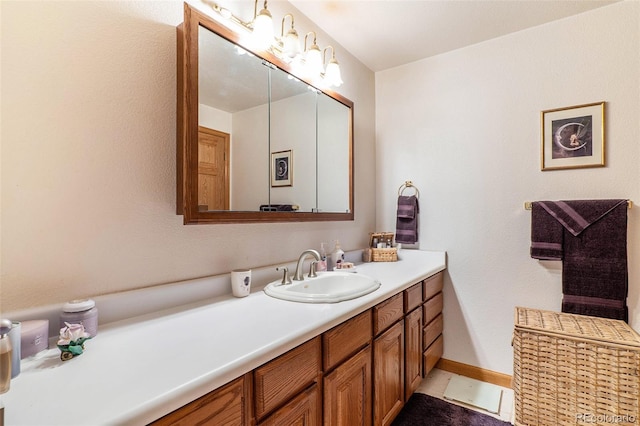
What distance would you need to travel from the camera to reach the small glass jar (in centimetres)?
86

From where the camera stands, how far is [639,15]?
5.47ft

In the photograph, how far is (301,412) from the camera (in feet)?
3.17

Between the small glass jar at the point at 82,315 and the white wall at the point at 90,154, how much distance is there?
0.24 feet

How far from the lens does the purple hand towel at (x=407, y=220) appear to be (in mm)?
2301

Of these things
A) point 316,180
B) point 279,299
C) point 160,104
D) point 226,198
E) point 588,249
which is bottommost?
point 279,299

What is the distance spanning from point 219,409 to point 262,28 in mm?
1442

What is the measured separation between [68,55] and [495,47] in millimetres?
2365

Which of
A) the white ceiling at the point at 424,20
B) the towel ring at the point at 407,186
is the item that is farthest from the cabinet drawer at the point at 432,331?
the white ceiling at the point at 424,20

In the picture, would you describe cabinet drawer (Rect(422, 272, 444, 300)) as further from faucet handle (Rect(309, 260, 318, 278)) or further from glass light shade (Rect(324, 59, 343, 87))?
glass light shade (Rect(324, 59, 343, 87))

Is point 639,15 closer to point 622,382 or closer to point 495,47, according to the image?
point 495,47

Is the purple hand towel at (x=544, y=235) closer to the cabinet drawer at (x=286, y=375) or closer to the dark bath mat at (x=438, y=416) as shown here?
the dark bath mat at (x=438, y=416)

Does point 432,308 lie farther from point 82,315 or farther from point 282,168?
point 82,315

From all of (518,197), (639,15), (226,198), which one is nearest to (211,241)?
(226,198)

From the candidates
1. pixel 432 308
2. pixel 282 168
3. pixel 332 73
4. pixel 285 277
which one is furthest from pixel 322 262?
pixel 332 73
